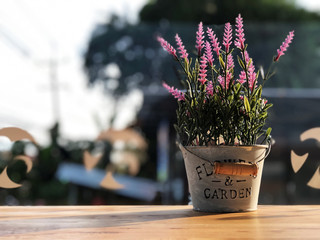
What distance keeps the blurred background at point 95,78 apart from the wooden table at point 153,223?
9112 millimetres

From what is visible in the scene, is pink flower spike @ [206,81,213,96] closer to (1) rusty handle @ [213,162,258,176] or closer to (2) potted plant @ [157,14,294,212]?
(2) potted plant @ [157,14,294,212]

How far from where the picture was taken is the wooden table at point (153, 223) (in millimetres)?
637

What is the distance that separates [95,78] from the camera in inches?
495

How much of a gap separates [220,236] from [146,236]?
0.36 feet

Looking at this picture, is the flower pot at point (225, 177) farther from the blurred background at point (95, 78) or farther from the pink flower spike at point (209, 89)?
the blurred background at point (95, 78)

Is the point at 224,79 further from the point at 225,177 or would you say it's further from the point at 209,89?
the point at 225,177

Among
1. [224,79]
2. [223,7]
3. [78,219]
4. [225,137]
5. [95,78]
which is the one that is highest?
[223,7]

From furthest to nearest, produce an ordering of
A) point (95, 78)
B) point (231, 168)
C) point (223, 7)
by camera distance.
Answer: point (95, 78) → point (223, 7) → point (231, 168)

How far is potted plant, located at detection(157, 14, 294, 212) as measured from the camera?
0.87 m

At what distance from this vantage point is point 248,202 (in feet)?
2.93

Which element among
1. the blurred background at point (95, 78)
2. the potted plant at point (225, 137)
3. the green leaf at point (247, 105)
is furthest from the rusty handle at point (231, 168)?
the blurred background at point (95, 78)

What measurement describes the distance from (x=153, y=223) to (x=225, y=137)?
0.26m

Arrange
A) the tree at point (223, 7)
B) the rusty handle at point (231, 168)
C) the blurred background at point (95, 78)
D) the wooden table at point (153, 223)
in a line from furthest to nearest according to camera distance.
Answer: the tree at point (223, 7)
the blurred background at point (95, 78)
the rusty handle at point (231, 168)
the wooden table at point (153, 223)

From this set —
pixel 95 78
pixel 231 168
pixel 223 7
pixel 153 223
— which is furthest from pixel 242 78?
pixel 223 7
